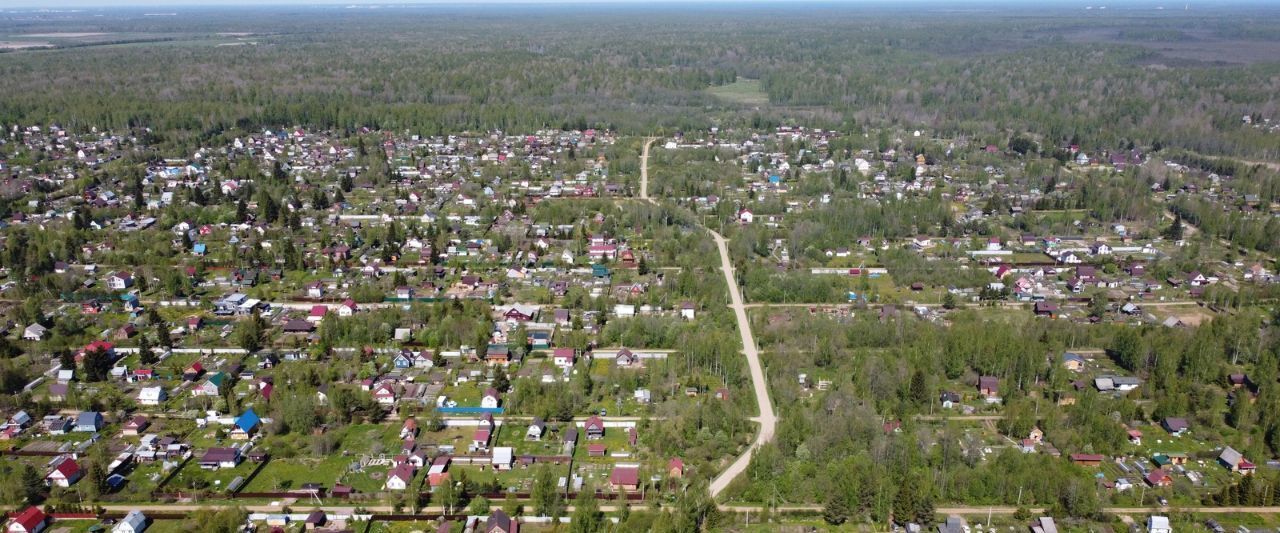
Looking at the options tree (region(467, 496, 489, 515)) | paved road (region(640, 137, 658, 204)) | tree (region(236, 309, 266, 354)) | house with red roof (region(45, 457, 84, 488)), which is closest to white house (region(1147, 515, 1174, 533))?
tree (region(467, 496, 489, 515))

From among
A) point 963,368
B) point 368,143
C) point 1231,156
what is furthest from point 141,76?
point 1231,156

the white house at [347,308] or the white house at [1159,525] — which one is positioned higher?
the white house at [347,308]

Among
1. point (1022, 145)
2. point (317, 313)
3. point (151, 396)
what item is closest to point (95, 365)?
point (151, 396)

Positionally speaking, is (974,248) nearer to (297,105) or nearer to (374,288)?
(374,288)

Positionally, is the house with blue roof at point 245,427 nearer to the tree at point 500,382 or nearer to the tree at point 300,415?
the tree at point 300,415

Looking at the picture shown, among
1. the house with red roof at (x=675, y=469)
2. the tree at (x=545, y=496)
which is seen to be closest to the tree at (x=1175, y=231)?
the house with red roof at (x=675, y=469)

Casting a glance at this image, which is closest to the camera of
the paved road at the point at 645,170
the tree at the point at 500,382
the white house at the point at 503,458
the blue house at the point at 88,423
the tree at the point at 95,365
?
the white house at the point at 503,458

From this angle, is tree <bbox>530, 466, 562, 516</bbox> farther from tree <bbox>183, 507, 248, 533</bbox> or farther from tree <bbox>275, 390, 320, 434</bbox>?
tree <bbox>275, 390, 320, 434</bbox>
